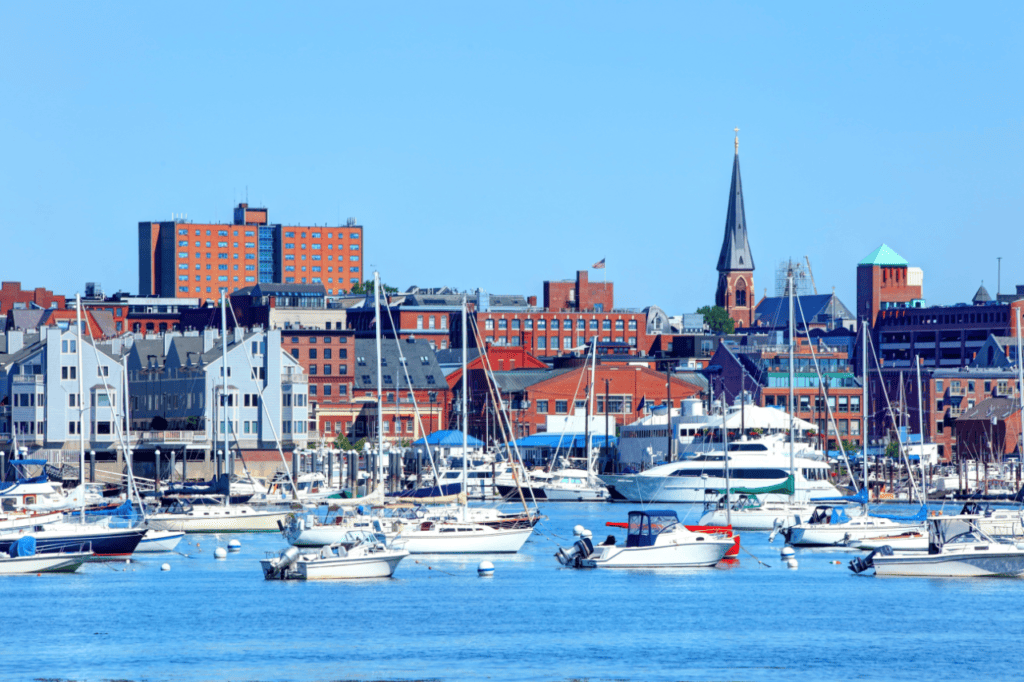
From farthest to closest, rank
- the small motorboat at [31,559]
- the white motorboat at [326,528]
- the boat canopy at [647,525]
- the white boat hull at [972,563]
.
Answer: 1. the white motorboat at [326,528]
2. the boat canopy at [647,525]
3. the small motorboat at [31,559]
4. the white boat hull at [972,563]

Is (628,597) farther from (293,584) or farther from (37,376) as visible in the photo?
(37,376)

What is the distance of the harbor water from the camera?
47.3 m

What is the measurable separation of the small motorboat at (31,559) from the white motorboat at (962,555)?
3129 cm

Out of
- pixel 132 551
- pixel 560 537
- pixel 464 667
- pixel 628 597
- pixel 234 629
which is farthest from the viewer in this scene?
pixel 560 537

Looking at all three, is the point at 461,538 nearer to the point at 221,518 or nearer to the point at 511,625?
the point at 221,518

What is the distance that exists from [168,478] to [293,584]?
8294 cm

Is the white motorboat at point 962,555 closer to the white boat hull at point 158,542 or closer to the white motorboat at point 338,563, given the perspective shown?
the white motorboat at point 338,563

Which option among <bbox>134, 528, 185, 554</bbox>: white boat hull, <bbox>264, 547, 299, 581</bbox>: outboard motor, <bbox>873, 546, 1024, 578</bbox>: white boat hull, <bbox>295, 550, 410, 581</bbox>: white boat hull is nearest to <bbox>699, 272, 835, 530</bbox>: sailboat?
<bbox>873, 546, 1024, 578</bbox>: white boat hull

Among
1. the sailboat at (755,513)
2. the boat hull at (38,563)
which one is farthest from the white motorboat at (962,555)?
the boat hull at (38,563)

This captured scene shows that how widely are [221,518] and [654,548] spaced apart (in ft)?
97.9

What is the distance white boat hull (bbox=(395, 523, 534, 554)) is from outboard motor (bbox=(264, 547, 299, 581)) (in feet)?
31.7

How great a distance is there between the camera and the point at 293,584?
67.1 metres

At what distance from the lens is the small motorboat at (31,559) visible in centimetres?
6975

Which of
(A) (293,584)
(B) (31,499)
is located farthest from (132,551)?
(B) (31,499)
